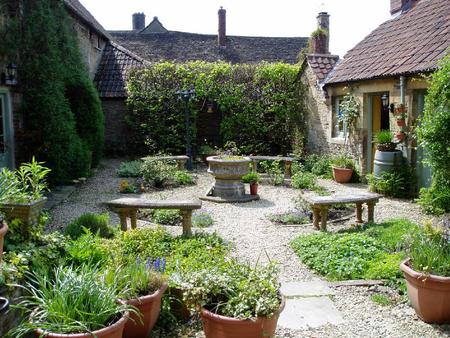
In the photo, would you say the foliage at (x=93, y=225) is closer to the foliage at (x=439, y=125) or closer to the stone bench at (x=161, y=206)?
the stone bench at (x=161, y=206)

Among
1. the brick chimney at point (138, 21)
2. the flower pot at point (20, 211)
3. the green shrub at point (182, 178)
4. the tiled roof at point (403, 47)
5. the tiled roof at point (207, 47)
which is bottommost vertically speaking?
the green shrub at point (182, 178)

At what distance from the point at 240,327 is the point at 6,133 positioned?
9.25 metres

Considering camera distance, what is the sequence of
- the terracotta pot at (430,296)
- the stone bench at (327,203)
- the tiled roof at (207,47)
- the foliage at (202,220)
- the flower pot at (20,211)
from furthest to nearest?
the tiled roof at (207,47), the foliage at (202,220), the stone bench at (327,203), the flower pot at (20,211), the terracotta pot at (430,296)

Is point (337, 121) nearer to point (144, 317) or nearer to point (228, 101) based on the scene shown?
point (228, 101)

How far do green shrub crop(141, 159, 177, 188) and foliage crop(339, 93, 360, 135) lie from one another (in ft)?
16.5

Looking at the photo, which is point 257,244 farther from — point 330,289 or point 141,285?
point 141,285

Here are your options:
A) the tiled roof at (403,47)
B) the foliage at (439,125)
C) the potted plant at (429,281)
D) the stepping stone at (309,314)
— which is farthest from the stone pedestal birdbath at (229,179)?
the potted plant at (429,281)

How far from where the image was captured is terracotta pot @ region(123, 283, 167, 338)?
3.76m

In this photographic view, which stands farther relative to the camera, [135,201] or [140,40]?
[140,40]

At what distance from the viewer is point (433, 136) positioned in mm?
7754

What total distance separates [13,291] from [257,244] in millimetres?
4131

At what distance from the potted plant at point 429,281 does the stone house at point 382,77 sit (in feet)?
17.6

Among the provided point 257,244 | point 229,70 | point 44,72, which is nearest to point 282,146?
point 229,70

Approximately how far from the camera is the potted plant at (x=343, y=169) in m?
12.5
